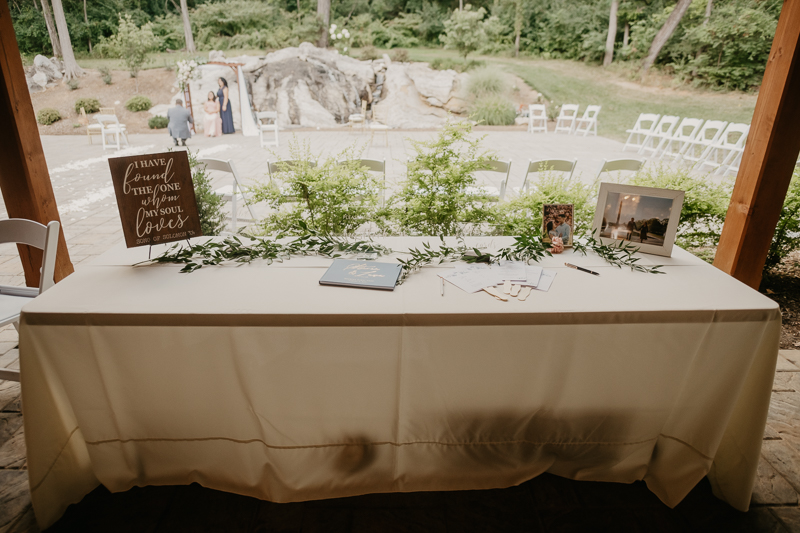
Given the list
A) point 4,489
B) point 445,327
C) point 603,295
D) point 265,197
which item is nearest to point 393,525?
point 445,327

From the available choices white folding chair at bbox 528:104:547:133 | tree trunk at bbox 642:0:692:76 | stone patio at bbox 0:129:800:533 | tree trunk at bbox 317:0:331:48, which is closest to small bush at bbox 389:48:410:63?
tree trunk at bbox 317:0:331:48

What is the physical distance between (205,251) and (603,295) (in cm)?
152

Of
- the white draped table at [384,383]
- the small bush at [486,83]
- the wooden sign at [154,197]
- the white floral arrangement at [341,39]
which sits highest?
the white floral arrangement at [341,39]

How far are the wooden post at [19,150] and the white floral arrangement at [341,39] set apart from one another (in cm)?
879

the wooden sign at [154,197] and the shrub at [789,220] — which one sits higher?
the wooden sign at [154,197]

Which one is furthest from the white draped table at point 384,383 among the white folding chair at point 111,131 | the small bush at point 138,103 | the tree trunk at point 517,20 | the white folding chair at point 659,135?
the small bush at point 138,103

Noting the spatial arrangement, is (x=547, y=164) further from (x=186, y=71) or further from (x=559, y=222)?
(x=186, y=71)

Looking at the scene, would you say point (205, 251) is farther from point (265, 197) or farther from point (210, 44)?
point (210, 44)

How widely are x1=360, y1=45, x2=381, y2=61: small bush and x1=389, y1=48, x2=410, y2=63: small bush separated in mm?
371

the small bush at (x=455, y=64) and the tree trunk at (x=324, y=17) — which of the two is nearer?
the tree trunk at (x=324, y=17)

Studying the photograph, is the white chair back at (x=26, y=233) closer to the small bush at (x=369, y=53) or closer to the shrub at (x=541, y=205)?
the shrub at (x=541, y=205)

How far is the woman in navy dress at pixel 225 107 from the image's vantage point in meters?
10.4

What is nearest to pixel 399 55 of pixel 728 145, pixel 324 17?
pixel 324 17

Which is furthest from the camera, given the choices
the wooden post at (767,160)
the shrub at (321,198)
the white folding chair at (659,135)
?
the white folding chair at (659,135)
